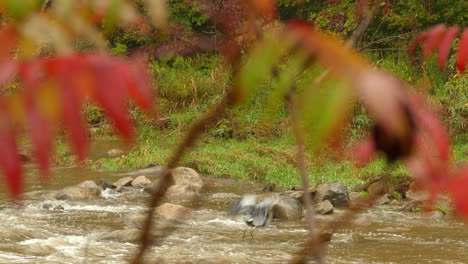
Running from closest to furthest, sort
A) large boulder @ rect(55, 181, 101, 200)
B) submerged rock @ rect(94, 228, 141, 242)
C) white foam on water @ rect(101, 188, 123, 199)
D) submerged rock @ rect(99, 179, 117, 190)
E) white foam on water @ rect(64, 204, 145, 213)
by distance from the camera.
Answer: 1. submerged rock @ rect(94, 228, 141, 242)
2. white foam on water @ rect(64, 204, 145, 213)
3. large boulder @ rect(55, 181, 101, 200)
4. white foam on water @ rect(101, 188, 123, 199)
5. submerged rock @ rect(99, 179, 117, 190)

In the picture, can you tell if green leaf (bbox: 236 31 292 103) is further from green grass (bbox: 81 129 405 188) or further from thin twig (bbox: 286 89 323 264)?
green grass (bbox: 81 129 405 188)

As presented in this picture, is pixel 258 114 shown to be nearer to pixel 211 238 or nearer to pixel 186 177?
pixel 186 177

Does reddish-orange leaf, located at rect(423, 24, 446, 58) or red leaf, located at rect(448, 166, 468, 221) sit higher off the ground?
reddish-orange leaf, located at rect(423, 24, 446, 58)

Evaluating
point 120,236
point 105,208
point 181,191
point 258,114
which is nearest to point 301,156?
point 120,236

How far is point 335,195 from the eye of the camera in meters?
6.76

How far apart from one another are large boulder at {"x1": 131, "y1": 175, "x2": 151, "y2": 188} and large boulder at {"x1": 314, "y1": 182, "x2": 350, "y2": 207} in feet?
5.91

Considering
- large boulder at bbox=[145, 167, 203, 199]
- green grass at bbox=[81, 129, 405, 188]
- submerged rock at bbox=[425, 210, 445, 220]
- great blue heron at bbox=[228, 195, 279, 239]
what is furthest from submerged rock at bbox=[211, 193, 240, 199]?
submerged rock at bbox=[425, 210, 445, 220]

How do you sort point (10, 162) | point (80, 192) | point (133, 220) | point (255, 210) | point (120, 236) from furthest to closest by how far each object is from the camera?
1. point (80, 192)
2. point (255, 210)
3. point (133, 220)
4. point (120, 236)
5. point (10, 162)

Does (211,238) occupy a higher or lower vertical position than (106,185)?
lower

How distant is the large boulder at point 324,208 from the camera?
6.33 m

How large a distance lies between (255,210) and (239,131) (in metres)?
4.82

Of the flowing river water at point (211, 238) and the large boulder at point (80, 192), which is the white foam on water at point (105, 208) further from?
the large boulder at point (80, 192)

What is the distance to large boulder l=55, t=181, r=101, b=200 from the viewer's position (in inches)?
271

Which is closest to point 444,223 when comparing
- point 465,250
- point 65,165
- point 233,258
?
point 465,250
